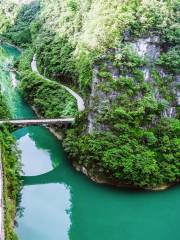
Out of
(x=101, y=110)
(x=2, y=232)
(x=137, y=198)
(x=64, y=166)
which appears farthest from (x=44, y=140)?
(x=2, y=232)

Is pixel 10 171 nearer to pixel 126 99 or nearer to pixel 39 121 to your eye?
pixel 39 121

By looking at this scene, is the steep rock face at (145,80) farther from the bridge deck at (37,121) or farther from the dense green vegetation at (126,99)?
the bridge deck at (37,121)

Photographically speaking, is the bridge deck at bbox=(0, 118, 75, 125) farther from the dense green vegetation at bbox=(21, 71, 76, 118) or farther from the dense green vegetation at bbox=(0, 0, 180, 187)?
the dense green vegetation at bbox=(21, 71, 76, 118)

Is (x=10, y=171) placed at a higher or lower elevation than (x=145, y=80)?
lower

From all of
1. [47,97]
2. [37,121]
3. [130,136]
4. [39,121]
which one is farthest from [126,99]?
[47,97]

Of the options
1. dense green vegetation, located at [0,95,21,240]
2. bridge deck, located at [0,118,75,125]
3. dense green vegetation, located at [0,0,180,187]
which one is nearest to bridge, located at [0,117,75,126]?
bridge deck, located at [0,118,75,125]
